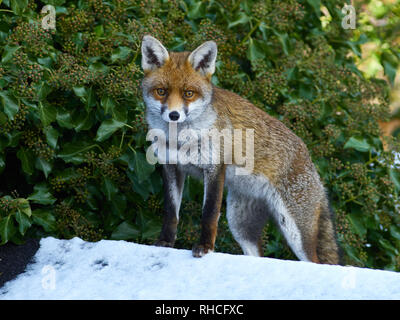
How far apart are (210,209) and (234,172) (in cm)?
43

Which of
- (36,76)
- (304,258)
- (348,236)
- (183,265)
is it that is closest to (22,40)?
(36,76)

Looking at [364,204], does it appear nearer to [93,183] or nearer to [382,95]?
[382,95]

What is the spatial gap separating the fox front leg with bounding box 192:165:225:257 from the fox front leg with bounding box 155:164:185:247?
0.24 metres

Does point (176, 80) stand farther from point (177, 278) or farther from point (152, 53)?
point (177, 278)

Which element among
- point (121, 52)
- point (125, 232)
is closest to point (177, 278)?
point (125, 232)

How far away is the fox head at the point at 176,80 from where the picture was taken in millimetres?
3260

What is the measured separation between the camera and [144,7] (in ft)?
13.8

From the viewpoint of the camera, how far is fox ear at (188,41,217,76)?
3.37 meters

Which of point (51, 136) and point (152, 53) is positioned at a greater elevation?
point (152, 53)

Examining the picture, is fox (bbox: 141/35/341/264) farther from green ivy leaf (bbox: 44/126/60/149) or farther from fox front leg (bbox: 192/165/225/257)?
green ivy leaf (bbox: 44/126/60/149)

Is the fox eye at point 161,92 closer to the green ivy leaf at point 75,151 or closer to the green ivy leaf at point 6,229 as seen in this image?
the green ivy leaf at point 75,151

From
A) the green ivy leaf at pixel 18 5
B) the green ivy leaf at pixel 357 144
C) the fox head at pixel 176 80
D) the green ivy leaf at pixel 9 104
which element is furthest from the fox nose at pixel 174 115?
the green ivy leaf at pixel 357 144

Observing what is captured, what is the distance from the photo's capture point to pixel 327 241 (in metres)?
4.02

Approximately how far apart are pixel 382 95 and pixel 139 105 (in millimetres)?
2395
